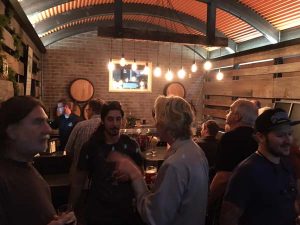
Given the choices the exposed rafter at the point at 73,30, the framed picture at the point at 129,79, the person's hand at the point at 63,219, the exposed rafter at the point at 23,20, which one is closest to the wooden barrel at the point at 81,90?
the framed picture at the point at 129,79

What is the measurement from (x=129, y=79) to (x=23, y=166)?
8729 mm

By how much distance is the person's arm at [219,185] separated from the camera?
2.81 meters

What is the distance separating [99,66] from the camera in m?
9.87

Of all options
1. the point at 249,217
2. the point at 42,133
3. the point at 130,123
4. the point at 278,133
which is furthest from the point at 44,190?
the point at 130,123

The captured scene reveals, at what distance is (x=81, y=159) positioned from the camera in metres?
2.85

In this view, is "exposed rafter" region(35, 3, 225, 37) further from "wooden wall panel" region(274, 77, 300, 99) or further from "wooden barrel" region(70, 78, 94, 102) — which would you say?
"wooden wall panel" region(274, 77, 300, 99)

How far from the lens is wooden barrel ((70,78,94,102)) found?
947cm

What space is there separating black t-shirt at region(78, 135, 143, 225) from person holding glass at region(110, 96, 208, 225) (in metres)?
0.62

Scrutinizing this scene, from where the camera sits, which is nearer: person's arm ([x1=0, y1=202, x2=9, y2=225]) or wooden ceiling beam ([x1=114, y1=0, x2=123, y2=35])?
person's arm ([x1=0, y1=202, x2=9, y2=225])

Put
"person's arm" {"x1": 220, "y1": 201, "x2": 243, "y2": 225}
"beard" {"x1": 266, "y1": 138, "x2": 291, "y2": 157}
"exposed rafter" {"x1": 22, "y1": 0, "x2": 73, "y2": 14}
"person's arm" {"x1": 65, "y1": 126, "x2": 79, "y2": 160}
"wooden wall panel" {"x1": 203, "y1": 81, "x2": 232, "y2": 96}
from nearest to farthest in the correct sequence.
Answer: "person's arm" {"x1": 220, "y1": 201, "x2": 243, "y2": 225}, "beard" {"x1": 266, "y1": 138, "x2": 291, "y2": 157}, "person's arm" {"x1": 65, "y1": 126, "x2": 79, "y2": 160}, "exposed rafter" {"x1": 22, "y1": 0, "x2": 73, "y2": 14}, "wooden wall panel" {"x1": 203, "y1": 81, "x2": 232, "y2": 96}

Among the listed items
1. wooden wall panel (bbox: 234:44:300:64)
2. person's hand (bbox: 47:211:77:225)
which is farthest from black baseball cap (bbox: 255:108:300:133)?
wooden wall panel (bbox: 234:44:300:64)

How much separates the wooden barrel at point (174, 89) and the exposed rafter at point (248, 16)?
4139 millimetres

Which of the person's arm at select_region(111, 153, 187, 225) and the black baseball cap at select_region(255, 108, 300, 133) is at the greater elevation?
the black baseball cap at select_region(255, 108, 300, 133)

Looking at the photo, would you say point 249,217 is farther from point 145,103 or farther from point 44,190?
point 145,103
